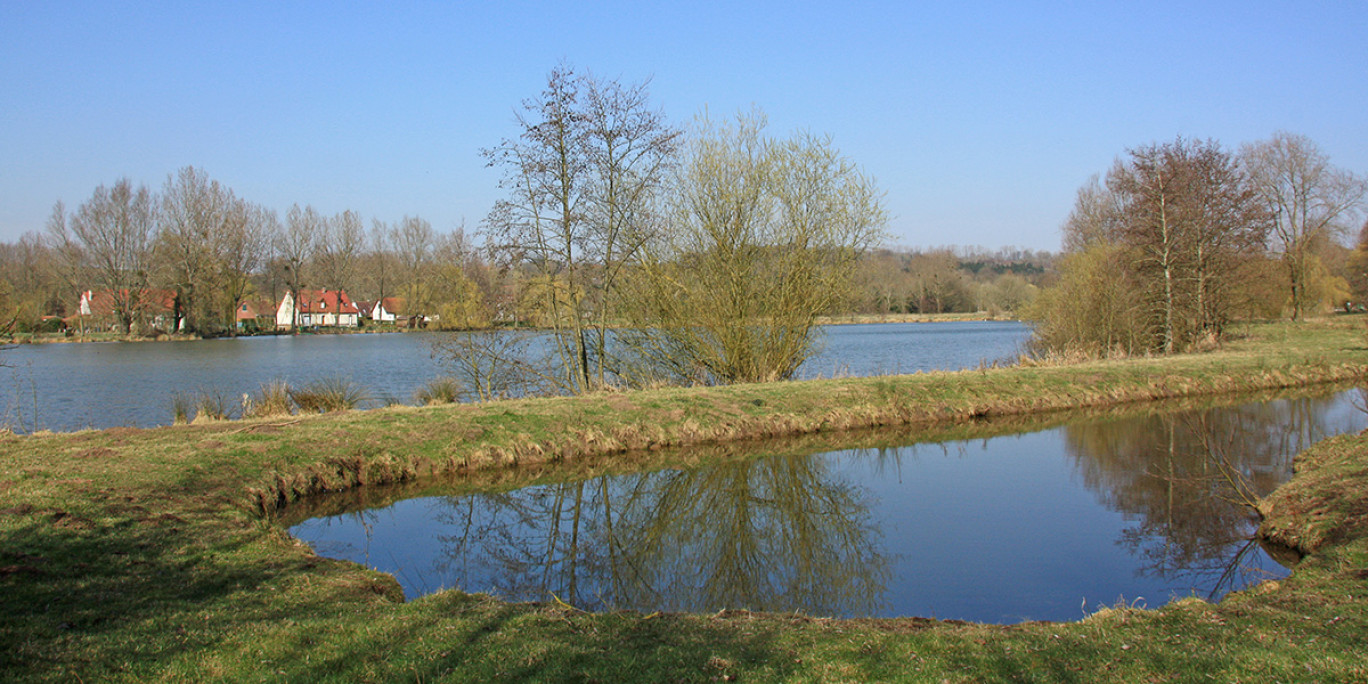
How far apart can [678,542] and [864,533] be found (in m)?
2.30

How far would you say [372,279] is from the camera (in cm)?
7131

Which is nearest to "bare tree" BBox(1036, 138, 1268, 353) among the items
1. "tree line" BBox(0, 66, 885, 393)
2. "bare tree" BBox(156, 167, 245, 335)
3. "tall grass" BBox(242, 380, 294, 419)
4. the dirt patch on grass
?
"tree line" BBox(0, 66, 885, 393)

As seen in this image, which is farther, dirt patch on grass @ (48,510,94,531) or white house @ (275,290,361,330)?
white house @ (275,290,361,330)

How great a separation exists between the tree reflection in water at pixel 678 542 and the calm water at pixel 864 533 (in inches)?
1.4

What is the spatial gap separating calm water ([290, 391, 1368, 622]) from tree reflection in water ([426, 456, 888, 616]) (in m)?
0.03

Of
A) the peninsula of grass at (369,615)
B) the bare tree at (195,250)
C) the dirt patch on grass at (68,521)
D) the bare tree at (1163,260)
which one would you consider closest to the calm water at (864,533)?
the peninsula of grass at (369,615)

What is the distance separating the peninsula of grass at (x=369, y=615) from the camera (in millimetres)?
4664

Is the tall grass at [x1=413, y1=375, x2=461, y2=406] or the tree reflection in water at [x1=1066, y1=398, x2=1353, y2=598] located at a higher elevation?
the tall grass at [x1=413, y1=375, x2=461, y2=406]

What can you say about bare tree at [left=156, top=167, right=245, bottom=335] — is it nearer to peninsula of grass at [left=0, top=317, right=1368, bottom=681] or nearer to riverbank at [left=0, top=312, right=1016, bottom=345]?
riverbank at [left=0, top=312, right=1016, bottom=345]

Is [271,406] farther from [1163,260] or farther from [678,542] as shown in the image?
[1163,260]

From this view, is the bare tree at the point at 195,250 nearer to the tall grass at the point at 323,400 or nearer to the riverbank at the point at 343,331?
the riverbank at the point at 343,331

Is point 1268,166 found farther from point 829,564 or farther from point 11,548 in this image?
point 11,548

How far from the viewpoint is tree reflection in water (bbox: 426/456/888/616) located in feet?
25.9

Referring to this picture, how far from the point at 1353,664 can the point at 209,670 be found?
6205 mm
